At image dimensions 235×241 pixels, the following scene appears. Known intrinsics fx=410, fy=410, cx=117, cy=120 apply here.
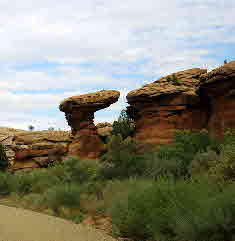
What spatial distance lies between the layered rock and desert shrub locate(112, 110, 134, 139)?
5.53m

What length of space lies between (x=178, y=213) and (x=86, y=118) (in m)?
30.4

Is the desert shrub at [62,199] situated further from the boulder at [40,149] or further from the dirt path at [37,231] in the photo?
the boulder at [40,149]

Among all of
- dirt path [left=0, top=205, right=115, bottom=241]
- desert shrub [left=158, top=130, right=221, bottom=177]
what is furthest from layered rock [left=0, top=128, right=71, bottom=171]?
dirt path [left=0, top=205, right=115, bottom=241]

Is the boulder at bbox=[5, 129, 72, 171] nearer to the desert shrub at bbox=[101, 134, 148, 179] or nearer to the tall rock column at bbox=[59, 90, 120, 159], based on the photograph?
the tall rock column at bbox=[59, 90, 120, 159]

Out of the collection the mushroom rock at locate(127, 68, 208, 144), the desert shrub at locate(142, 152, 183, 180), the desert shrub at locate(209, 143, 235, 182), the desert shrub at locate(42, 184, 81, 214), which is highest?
the mushroom rock at locate(127, 68, 208, 144)

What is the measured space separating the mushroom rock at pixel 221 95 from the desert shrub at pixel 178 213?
669 inches

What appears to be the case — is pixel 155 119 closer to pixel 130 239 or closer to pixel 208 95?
pixel 208 95

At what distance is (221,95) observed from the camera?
91.7 feet

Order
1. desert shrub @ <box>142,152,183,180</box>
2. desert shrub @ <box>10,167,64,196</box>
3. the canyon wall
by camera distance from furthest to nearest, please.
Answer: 1. the canyon wall
2. desert shrub @ <box>10,167,64,196</box>
3. desert shrub @ <box>142,152,183,180</box>

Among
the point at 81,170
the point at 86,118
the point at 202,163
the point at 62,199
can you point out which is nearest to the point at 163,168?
the point at 202,163

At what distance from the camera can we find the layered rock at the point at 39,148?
38.2 metres

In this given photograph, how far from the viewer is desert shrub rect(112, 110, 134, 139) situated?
34925 millimetres

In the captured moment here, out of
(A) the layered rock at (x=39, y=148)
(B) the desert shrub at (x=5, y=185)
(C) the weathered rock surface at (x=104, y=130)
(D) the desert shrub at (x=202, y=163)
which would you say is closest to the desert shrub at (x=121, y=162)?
(D) the desert shrub at (x=202, y=163)

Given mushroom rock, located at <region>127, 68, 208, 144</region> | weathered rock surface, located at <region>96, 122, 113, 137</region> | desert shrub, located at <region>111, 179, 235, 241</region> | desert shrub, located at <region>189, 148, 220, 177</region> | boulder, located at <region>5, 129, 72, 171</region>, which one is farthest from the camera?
weathered rock surface, located at <region>96, 122, 113, 137</region>
